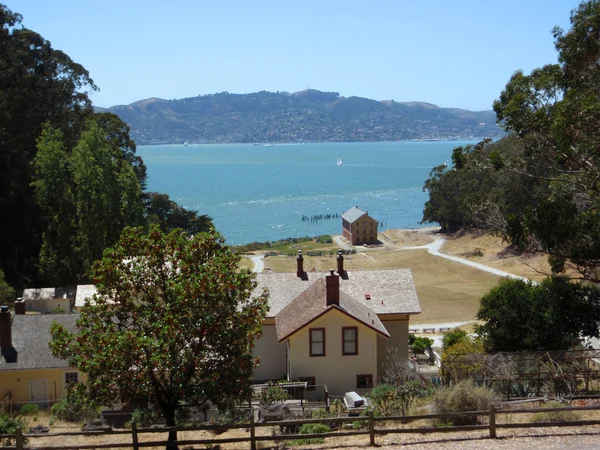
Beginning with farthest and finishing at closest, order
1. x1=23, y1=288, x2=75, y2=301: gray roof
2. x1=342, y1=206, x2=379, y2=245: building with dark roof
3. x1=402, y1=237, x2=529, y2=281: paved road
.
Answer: x1=342, y1=206, x2=379, y2=245: building with dark roof → x1=402, y1=237, x2=529, y2=281: paved road → x1=23, y1=288, x2=75, y2=301: gray roof

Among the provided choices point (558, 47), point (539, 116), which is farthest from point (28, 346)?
point (558, 47)

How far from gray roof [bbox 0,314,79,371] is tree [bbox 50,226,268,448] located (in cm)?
1105

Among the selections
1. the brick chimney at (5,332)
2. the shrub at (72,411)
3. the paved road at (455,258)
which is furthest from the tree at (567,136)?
the paved road at (455,258)

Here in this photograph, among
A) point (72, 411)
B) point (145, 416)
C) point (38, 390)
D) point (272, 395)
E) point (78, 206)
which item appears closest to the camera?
point (145, 416)

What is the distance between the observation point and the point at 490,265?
83.8 metres

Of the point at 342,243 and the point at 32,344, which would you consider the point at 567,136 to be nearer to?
the point at 32,344

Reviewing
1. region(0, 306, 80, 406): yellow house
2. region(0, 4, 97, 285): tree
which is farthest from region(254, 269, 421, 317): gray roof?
region(0, 4, 97, 285): tree

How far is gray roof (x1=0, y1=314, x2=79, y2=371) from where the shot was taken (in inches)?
1066

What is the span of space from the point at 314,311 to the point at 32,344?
11388 mm

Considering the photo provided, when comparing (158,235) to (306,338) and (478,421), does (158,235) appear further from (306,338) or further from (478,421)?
(306,338)

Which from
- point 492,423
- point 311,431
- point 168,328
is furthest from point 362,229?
point 168,328

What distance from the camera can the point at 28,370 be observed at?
88.5 feet

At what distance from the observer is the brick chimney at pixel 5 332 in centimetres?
2702

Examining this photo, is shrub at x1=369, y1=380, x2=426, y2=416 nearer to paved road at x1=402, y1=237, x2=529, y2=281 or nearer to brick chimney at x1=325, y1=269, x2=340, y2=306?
brick chimney at x1=325, y1=269, x2=340, y2=306
